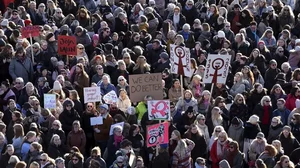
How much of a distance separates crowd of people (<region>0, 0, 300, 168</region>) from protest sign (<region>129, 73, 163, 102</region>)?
0.40 feet

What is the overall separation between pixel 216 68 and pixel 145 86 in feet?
5.00

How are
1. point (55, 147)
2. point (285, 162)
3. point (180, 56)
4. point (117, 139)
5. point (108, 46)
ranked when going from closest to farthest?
point (285, 162)
point (55, 147)
point (117, 139)
point (180, 56)
point (108, 46)

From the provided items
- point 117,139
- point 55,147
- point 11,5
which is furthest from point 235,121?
point 11,5

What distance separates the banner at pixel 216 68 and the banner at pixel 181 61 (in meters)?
0.39

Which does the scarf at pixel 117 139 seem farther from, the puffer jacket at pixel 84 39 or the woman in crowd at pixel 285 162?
the puffer jacket at pixel 84 39

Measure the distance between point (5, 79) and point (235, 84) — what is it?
4891 millimetres

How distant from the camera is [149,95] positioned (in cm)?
2388

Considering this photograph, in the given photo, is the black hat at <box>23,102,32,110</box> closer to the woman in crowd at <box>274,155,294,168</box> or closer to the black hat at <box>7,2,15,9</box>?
the woman in crowd at <box>274,155,294,168</box>

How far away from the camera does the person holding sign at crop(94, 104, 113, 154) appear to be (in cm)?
2358

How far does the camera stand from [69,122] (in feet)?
77.6

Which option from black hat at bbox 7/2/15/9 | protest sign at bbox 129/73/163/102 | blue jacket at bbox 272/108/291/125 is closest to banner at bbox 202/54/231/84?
protest sign at bbox 129/73/163/102

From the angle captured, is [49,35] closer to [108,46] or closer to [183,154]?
[108,46]

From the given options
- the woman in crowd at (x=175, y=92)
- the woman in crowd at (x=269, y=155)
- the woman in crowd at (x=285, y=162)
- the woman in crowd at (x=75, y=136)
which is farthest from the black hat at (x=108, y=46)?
the woman in crowd at (x=285, y=162)

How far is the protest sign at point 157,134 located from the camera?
22.1m
